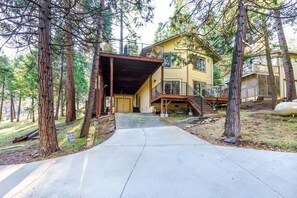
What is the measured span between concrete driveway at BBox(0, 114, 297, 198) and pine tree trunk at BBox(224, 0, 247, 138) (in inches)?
53.7

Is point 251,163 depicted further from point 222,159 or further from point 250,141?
point 250,141

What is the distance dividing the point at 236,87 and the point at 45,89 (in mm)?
5996

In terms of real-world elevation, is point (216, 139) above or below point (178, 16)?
below

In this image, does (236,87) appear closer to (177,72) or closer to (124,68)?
(124,68)

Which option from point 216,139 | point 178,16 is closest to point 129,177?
point 216,139

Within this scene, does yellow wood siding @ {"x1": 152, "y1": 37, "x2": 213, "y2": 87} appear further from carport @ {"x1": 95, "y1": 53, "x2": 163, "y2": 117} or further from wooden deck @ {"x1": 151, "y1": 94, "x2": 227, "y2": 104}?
wooden deck @ {"x1": 151, "y1": 94, "x2": 227, "y2": 104}

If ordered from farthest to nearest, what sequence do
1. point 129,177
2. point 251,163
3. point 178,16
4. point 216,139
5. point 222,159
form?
point 178,16
point 216,139
point 222,159
point 251,163
point 129,177

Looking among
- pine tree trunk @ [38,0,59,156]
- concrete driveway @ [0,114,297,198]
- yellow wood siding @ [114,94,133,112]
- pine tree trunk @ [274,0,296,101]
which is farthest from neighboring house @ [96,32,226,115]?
concrete driveway @ [0,114,297,198]

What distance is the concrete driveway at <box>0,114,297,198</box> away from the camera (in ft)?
9.73

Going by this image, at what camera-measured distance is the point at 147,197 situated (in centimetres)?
280

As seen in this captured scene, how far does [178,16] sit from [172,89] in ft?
26.5

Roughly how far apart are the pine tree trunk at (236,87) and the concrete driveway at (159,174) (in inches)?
53.7

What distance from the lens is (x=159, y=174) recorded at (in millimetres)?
3580

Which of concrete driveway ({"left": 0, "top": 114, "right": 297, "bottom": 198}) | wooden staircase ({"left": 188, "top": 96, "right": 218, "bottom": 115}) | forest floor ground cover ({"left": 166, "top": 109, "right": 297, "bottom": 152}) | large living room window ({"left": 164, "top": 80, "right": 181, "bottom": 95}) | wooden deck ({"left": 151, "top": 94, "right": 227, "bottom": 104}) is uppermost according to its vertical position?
large living room window ({"left": 164, "top": 80, "right": 181, "bottom": 95})
